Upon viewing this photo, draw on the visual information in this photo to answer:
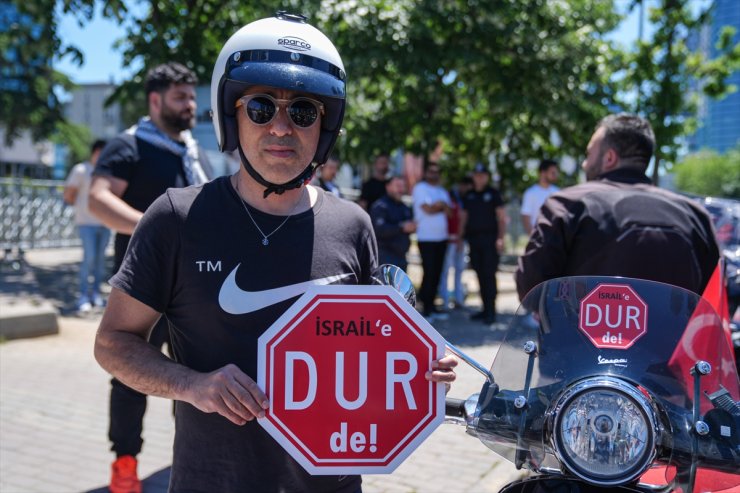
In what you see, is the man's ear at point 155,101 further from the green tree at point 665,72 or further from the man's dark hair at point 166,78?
the green tree at point 665,72

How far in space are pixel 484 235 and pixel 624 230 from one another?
647 centimetres

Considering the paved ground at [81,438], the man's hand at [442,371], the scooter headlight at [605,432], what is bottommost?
the paved ground at [81,438]

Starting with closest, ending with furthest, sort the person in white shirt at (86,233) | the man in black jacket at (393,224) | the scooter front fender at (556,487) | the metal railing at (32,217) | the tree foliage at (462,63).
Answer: the scooter front fender at (556,487), the man in black jacket at (393,224), the person in white shirt at (86,233), the tree foliage at (462,63), the metal railing at (32,217)

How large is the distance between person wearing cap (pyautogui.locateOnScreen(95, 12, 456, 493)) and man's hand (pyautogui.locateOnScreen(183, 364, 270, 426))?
0.17m

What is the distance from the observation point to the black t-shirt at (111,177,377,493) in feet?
6.32

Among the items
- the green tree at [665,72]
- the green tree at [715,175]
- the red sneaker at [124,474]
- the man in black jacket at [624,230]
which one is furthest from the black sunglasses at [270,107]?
the green tree at [715,175]

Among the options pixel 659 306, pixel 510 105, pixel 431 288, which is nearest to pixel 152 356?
pixel 659 306

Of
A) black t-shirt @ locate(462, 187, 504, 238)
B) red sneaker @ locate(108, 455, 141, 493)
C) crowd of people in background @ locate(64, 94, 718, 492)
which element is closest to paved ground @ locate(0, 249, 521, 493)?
red sneaker @ locate(108, 455, 141, 493)

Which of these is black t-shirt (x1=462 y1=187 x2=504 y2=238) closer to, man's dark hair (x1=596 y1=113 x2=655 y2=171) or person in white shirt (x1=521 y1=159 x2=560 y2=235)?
person in white shirt (x1=521 y1=159 x2=560 y2=235)

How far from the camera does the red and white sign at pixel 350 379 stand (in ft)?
5.52

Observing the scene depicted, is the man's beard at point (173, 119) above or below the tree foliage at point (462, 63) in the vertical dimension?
below

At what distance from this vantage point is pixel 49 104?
2841 cm

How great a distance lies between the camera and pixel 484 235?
9859 mm

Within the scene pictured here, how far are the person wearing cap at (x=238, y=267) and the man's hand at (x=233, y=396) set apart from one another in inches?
6.7
